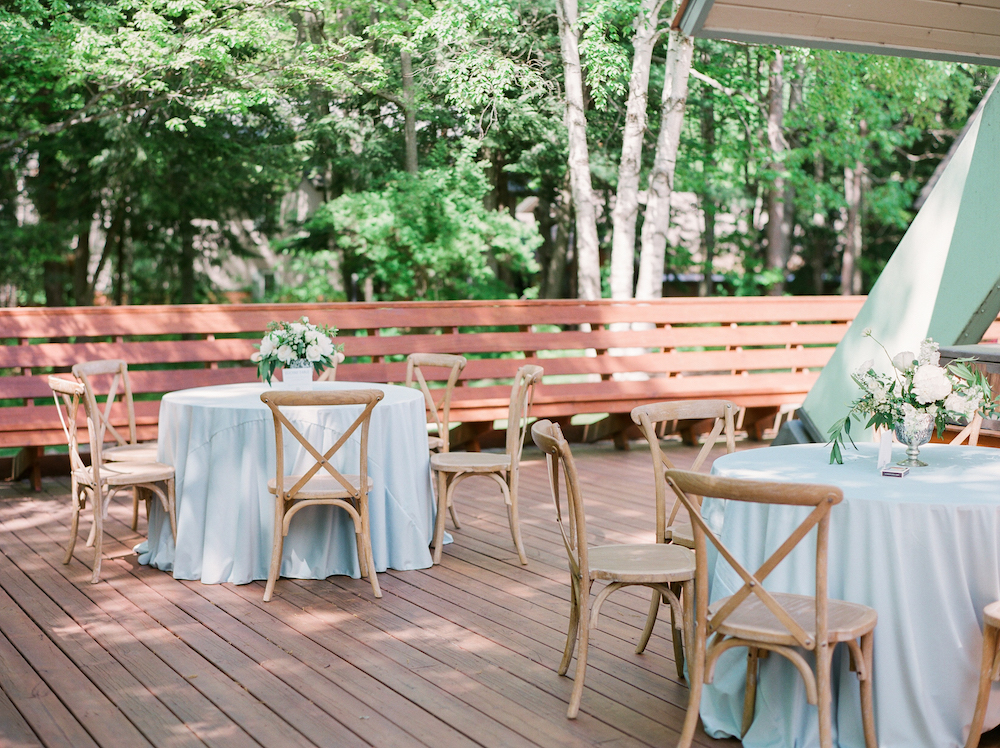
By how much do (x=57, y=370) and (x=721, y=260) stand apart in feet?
32.6

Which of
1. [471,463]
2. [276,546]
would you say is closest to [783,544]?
[276,546]

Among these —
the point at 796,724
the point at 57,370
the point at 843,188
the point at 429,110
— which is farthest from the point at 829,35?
the point at 843,188

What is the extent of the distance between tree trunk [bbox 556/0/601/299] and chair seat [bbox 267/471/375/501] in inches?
266

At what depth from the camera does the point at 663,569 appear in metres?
2.96

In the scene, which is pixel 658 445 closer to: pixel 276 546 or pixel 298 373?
pixel 276 546

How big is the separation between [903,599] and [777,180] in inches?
461

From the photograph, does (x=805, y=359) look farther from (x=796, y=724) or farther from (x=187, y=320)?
(x=796, y=724)

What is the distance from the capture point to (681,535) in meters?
3.47

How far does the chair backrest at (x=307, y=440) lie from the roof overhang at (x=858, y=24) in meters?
2.23

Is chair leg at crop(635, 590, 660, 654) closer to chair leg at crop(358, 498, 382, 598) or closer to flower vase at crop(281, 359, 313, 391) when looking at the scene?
chair leg at crop(358, 498, 382, 598)

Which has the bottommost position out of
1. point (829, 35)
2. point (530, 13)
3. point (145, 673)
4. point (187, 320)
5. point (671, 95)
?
point (145, 673)

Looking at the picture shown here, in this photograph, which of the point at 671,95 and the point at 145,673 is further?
the point at 671,95

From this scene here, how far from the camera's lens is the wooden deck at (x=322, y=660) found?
2924 mm

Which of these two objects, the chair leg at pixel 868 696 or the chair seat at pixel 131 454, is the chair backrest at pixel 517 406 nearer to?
the chair seat at pixel 131 454
